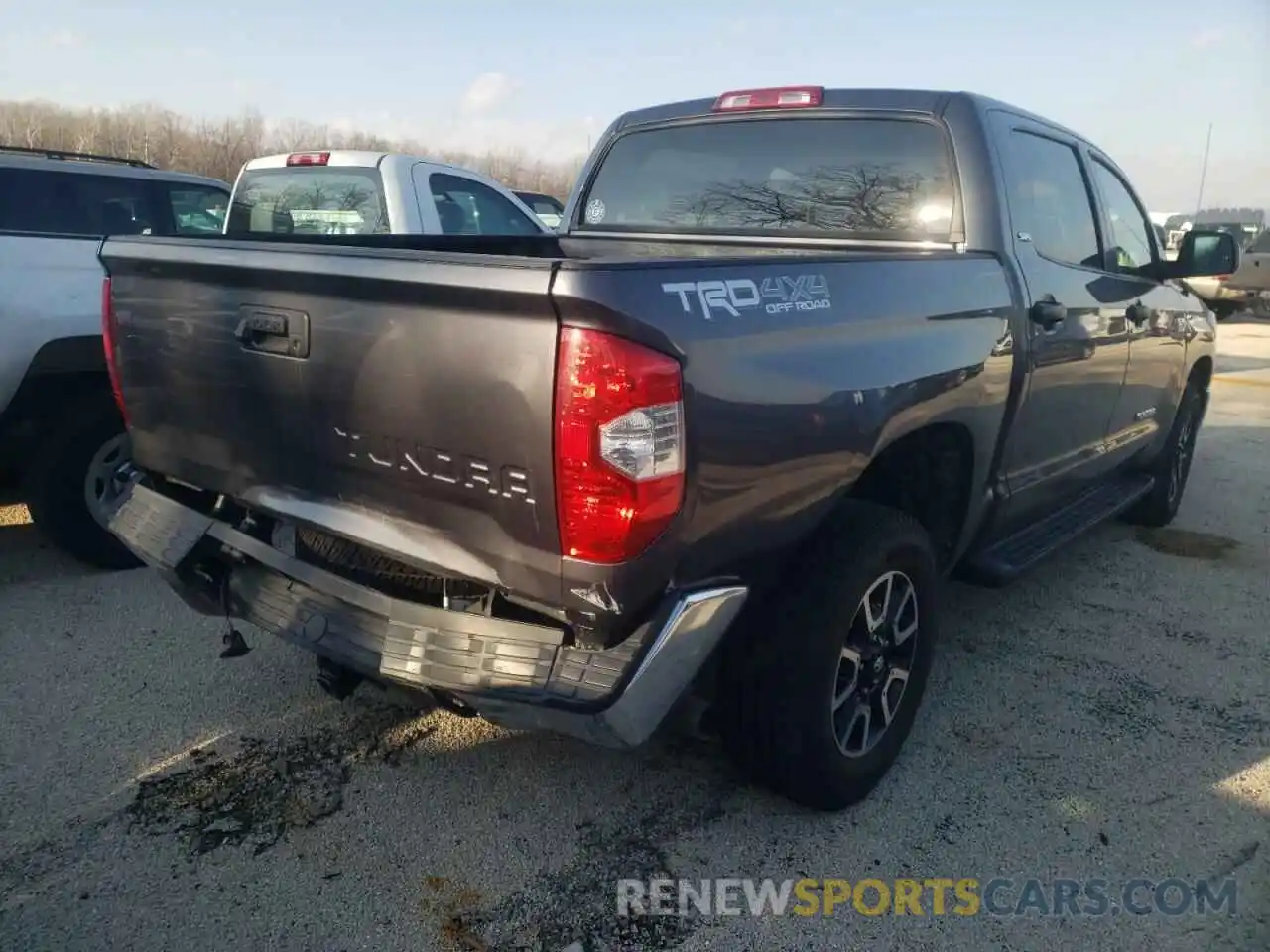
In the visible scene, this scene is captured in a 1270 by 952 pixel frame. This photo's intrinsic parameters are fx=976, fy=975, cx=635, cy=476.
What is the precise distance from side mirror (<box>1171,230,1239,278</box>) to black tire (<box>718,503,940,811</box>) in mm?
2715

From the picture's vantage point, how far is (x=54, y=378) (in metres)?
4.19

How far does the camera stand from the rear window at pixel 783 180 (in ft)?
11.2

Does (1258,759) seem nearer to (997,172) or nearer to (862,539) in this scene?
(862,539)

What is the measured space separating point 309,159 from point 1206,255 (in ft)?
17.2

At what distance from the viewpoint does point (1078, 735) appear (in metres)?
3.28

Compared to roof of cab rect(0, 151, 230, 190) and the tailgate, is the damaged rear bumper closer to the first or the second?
the tailgate

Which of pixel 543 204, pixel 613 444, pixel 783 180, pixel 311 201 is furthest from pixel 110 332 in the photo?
pixel 543 204

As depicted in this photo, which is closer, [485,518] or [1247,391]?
[485,518]

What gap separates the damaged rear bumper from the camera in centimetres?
204

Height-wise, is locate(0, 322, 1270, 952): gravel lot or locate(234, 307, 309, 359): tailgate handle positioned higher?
locate(234, 307, 309, 359): tailgate handle

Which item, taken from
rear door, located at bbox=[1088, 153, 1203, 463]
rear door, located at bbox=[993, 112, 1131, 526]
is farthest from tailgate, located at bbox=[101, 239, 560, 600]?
rear door, located at bbox=[1088, 153, 1203, 463]

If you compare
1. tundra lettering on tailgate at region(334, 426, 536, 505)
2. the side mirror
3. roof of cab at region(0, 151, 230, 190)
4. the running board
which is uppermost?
roof of cab at region(0, 151, 230, 190)

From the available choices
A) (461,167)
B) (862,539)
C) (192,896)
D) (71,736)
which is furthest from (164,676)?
(461,167)

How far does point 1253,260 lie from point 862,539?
59.2 feet
